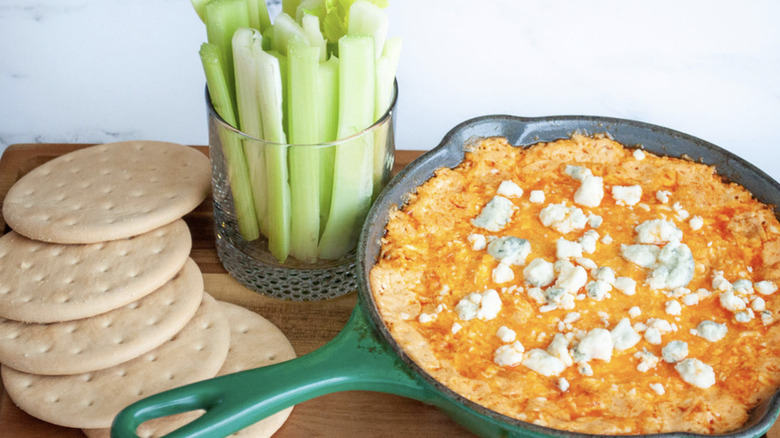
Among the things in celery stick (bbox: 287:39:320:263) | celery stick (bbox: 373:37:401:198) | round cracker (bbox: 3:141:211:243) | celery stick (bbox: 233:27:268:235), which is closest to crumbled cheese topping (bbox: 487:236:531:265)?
celery stick (bbox: 373:37:401:198)

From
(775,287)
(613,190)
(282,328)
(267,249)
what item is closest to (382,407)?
(282,328)

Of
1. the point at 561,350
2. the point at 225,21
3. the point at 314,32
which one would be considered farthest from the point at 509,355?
the point at 225,21

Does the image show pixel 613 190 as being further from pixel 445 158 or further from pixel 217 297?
pixel 217 297

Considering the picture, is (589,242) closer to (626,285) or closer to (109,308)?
(626,285)

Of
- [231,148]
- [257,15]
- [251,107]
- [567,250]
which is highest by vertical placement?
[257,15]

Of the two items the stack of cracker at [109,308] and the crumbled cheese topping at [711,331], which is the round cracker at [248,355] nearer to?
the stack of cracker at [109,308]

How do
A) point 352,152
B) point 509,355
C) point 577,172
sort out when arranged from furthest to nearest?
point 577,172 < point 352,152 < point 509,355

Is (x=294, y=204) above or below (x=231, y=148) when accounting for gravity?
below
